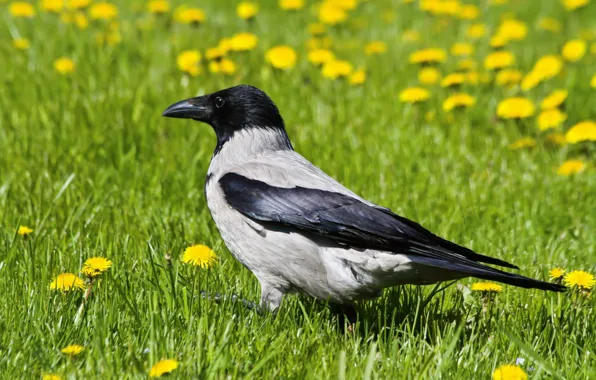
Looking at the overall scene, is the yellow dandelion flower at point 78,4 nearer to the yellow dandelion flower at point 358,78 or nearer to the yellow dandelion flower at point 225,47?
the yellow dandelion flower at point 225,47

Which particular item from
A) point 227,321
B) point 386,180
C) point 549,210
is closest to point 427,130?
point 386,180

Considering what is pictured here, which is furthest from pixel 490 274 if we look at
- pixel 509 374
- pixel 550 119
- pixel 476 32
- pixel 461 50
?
pixel 476 32

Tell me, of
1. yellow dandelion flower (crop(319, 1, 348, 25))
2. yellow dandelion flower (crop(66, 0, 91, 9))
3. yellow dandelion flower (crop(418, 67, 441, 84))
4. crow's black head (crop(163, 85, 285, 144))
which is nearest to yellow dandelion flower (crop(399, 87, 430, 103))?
yellow dandelion flower (crop(418, 67, 441, 84))

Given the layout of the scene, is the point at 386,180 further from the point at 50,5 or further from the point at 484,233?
the point at 50,5

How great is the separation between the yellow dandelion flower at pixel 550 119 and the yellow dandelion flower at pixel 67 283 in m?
3.36

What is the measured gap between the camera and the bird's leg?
3.58m

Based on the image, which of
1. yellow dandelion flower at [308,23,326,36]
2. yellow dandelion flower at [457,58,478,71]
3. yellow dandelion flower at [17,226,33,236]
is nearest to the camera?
yellow dandelion flower at [17,226,33,236]

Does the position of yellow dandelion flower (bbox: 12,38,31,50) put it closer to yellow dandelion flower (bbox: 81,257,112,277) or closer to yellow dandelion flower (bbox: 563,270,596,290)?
yellow dandelion flower (bbox: 81,257,112,277)

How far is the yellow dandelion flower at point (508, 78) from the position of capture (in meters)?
6.35

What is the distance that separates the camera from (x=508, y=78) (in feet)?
20.8

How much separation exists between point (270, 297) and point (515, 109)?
2786mm

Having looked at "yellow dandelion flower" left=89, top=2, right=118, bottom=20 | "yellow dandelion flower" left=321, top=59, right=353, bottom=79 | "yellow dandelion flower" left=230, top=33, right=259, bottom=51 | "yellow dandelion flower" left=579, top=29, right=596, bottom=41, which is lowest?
"yellow dandelion flower" left=321, top=59, right=353, bottom=79

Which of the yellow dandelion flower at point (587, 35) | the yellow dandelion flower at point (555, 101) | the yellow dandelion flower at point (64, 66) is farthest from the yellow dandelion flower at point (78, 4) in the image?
the yellow dandelion flower at point (587, 35)

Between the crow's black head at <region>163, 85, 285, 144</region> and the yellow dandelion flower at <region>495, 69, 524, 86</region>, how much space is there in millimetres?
2716
